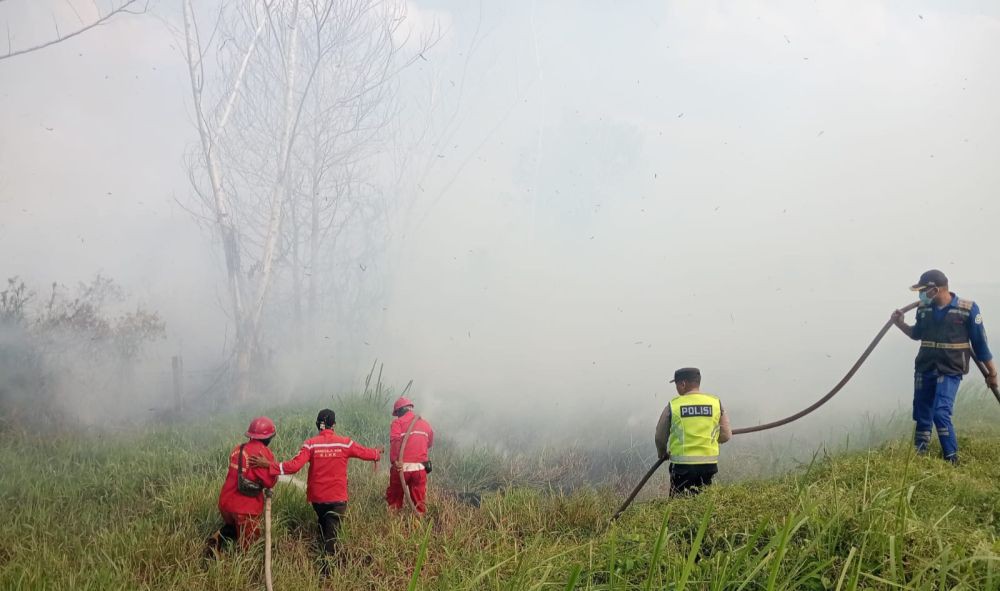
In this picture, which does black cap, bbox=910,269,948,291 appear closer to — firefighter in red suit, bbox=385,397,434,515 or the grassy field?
the grassy field

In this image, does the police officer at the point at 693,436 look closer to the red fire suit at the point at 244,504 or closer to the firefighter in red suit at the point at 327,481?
the firefighter in red suit at the point at 327,481

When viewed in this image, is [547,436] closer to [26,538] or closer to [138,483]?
[138,483]

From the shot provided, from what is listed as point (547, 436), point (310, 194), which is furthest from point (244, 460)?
point (310, 194)

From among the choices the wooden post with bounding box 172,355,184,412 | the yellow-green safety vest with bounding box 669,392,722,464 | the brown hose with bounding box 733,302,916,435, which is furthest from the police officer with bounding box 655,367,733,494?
the wooden post with bounding box 172,355,184,412

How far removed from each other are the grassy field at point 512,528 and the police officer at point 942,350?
0.45 m

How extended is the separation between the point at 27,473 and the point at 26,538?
112 inches

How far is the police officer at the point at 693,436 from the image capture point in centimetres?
589

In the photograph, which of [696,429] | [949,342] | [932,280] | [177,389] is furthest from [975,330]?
[177,389]

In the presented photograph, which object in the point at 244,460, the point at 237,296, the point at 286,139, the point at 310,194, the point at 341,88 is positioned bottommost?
the point at 244,460

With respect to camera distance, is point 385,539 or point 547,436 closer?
point 385,539

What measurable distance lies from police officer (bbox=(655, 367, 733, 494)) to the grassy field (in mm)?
359

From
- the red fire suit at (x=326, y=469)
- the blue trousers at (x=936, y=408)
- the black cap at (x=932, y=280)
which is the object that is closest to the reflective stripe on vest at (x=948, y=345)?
the blue trousers at (x=936, y=408)

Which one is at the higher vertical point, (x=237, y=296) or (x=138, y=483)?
(x=237, y=296)

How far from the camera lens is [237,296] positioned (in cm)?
1639
